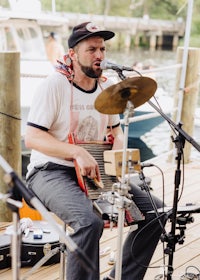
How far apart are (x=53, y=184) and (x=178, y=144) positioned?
604 mm

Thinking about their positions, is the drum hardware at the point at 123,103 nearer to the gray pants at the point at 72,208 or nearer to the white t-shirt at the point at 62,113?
the gray pants at the point at 72,208

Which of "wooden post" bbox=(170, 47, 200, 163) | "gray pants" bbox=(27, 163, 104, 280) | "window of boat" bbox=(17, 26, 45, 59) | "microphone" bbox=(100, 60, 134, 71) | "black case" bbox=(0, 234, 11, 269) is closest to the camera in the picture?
"gray pants" bbox=(27, 163, 104, 280)

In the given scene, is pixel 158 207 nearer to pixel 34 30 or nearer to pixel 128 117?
pixel 128 117

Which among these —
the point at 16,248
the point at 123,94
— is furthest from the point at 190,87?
the point at 16,248

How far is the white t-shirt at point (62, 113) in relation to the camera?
2184mm

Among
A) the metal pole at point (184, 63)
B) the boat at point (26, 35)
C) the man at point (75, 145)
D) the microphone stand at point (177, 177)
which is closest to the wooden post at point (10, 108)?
the man at point (75, 145)

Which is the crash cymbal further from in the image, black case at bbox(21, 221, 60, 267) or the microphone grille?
black case at bbox(21, 221, 60, 267)

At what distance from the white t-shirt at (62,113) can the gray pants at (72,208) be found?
8 cm

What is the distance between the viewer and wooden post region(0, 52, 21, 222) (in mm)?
2943

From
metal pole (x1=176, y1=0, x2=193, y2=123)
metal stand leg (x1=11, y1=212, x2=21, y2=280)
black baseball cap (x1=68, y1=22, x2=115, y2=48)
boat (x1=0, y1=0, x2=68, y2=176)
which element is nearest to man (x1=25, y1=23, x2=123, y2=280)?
black baseball cap (x1=68, y1=22, x2=115, y2=48)

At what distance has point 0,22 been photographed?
336 inches

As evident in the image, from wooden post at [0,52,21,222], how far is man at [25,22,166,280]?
0.72 m

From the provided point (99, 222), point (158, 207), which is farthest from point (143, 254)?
point (99, 222)

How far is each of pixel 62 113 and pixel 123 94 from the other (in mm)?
436
